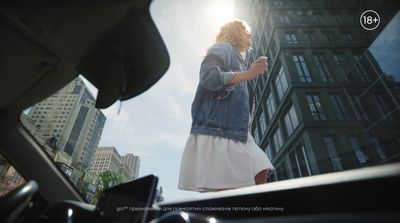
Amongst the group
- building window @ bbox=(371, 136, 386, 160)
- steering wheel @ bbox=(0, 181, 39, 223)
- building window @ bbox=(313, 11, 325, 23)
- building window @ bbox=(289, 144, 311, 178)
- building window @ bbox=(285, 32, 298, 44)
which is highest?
building window @ bbox=(313, 11, 325, 23)

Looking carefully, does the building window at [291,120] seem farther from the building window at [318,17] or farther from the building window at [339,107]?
the building window at [318,17]

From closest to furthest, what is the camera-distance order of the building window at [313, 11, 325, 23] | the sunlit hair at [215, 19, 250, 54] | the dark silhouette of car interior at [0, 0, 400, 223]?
1. the dark silhouette of car interior at [0, 0, 400, 223]
2. the sunlit hair at [215, 19, 250, 54]
3. the building window at [313, 11, 325, 23]

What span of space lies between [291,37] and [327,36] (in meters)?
2.51

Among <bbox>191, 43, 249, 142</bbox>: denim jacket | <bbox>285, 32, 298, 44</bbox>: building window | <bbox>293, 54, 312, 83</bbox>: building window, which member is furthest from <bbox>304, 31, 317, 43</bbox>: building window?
<bbox>191, 43, 249, 142</bbox>: denim jacket

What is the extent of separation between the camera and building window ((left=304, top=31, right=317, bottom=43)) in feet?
58.0

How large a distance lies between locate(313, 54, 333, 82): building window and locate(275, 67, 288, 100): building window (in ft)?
7.94

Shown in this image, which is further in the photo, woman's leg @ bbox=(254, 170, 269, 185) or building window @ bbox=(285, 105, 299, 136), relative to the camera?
building window @ bbox=(285, 105, 299, 136)

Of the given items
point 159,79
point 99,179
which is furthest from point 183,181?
point 159,79

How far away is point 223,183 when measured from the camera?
1237 millimetres

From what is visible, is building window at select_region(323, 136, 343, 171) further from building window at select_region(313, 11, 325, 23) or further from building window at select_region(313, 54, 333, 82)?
building window at select_region(313, 11, 325, 23)

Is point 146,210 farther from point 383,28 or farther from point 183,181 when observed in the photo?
point 383,28

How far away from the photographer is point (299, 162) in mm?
15977

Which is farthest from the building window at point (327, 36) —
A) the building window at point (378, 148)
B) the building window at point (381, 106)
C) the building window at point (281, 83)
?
the building window at point (378, 148)

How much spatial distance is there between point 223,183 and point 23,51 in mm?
1142
